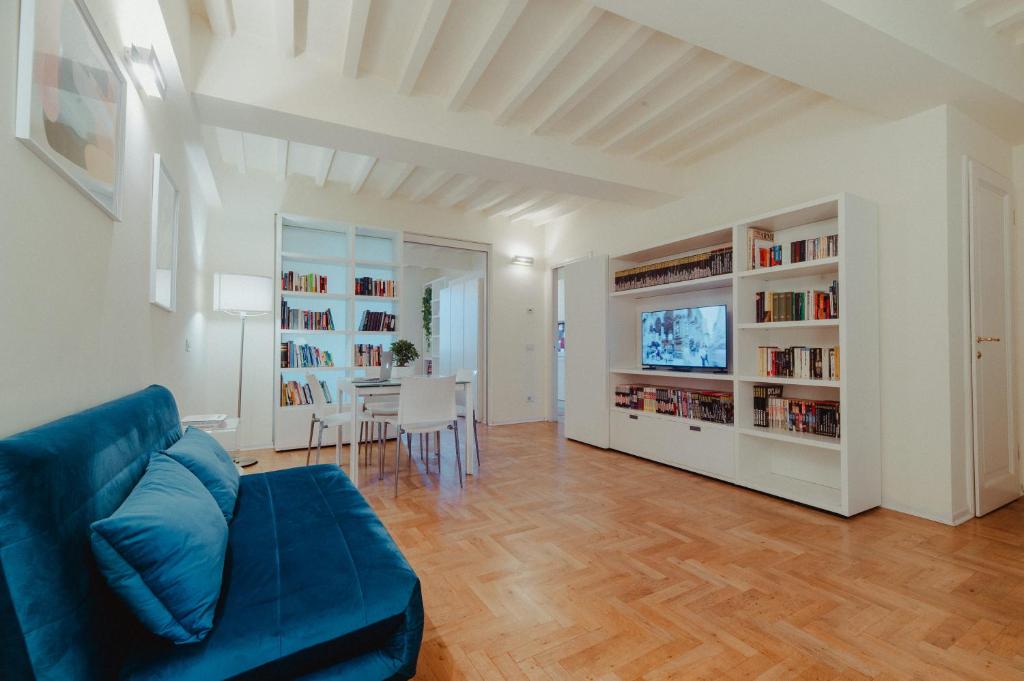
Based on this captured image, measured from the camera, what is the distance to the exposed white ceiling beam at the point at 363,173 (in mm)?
4547

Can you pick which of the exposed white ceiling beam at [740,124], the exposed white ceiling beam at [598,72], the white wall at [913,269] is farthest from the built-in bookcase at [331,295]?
the white wall at [913,269]

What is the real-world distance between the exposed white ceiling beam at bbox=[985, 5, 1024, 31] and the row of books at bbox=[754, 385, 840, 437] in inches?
90.0

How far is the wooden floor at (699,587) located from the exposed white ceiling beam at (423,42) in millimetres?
2795

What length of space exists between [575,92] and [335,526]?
3068mm

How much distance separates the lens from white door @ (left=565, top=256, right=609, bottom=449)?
4766mm

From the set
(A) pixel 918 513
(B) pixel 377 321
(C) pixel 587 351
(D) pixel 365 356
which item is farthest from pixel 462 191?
(A) pixel 918 513

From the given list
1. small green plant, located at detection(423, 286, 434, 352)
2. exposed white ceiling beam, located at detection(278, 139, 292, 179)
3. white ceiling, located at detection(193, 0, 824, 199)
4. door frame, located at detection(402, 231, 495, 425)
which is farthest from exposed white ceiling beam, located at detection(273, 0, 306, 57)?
small green plant, located at detection(423, 286, 434, 352)

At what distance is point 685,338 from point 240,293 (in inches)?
156

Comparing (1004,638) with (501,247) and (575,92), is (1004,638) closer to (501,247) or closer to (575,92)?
(575,92)

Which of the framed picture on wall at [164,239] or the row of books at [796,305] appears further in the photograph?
the row of books at [796,305]

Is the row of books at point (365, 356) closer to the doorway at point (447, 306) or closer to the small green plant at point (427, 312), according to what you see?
the doorway at point (447, 306)

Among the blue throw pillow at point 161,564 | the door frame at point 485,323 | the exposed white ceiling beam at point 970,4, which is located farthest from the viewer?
the door frame at point 485,323

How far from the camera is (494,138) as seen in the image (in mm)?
3764

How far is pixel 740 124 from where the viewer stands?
377cm
